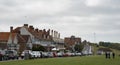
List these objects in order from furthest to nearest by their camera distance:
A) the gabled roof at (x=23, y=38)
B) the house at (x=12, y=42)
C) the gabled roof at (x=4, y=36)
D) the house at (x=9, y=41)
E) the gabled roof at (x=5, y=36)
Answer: the gabled roof at (x=23, y=38), the gabled roof at (x=4, y=36), the gabled roof at (x=5, y=36), the house at (x=9, y=41), the house at (x=12, y=42)

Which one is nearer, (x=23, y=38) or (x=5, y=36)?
(x=5, y=36)

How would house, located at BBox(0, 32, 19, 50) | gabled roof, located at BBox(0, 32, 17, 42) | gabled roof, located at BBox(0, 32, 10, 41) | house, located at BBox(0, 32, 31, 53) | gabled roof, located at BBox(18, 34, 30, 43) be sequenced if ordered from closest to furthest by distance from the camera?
1. house, located at BBox(0, 32, 31, 53)
2. house, located at BBox(0, 32, 19, 50)
3. gabled roof, located at BBox(0, 32, 17, 42)
4. gabled roof, located at BBox(0, 32, 10, 41)
5. gabled roof, located at BBox(18, 34, 30, 43)

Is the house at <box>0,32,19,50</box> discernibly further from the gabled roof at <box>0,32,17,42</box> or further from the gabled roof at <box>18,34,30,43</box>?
the gabled roof at <box>18,34,30,43</box>

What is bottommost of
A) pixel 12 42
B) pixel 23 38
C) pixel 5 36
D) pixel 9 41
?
pixel 12 42

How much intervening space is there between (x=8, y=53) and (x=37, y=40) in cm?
7571

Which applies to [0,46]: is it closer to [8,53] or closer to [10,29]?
[10,29]

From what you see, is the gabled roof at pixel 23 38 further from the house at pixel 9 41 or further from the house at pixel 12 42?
the house at pixel 9 41

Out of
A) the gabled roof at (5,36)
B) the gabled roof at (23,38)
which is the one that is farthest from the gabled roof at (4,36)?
the gabled roof at (23,38)

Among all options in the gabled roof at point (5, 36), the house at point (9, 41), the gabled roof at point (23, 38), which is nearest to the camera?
the house at point (9, 41)

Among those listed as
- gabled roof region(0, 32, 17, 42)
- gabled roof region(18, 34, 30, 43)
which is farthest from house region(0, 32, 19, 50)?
gabled roof region(18, 34, 30, 43)

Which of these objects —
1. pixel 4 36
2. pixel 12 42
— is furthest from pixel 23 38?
pixel 12 42

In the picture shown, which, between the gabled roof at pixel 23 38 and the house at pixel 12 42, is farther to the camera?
the gabled roof at pixel 23 38

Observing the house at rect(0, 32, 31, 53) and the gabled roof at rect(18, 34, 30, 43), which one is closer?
the house at rect(0, 32, 31, 53)

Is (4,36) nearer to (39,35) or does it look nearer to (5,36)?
(5,36)
